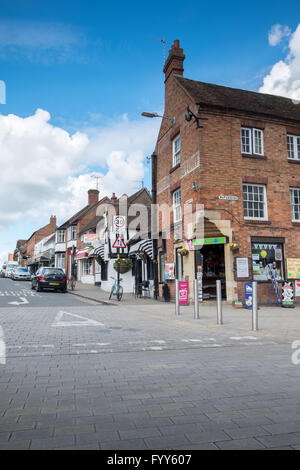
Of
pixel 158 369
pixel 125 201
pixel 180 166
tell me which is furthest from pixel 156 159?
pixel 158 369

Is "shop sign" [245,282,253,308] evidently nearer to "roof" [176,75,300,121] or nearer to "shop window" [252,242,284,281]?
"shop window" [252,242,284,281]

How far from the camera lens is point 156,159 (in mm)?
21750

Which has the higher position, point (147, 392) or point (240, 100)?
point (240, 100)

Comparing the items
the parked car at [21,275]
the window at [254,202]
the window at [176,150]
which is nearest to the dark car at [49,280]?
the window at [176,150]

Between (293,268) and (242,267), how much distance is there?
9.24 ft

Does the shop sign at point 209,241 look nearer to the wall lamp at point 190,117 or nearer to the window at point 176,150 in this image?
the wall lamp at point 190,117

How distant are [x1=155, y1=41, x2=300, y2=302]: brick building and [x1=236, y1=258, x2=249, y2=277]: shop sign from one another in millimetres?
42

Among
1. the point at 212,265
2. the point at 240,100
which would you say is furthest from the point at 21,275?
the point at 240,100

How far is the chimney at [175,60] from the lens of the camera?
20.0 metres

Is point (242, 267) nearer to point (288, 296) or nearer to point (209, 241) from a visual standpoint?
point (209, 241)

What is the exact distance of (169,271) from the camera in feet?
61.8

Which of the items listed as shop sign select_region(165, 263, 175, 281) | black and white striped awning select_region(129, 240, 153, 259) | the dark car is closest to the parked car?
the dark car

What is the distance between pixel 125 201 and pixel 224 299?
19831mm
